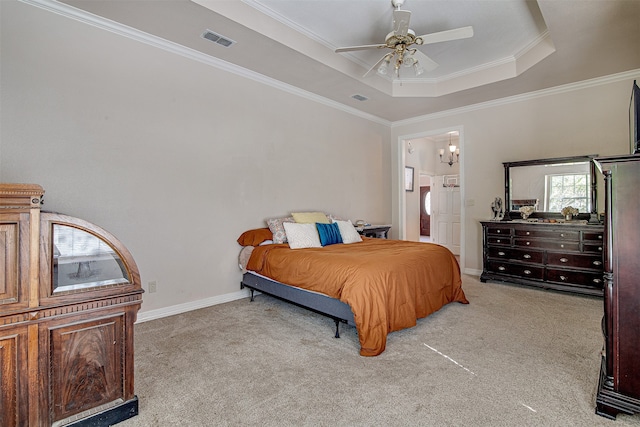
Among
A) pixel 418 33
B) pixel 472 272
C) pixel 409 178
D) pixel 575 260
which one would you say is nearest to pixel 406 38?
pixel 418 33

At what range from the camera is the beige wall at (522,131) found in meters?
4.16

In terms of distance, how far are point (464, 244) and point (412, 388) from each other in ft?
13.2

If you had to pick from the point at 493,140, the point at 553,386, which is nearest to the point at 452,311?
the point at 553,386

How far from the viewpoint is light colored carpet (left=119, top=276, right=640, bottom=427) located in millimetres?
1747

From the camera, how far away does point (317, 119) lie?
5.05 m

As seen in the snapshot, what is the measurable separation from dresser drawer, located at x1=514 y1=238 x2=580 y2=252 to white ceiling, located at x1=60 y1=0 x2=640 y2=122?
2197 mm

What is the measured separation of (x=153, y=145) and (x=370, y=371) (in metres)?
3.01

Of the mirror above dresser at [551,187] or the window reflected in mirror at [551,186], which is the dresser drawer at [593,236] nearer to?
the mirror above dresser at [551,187]

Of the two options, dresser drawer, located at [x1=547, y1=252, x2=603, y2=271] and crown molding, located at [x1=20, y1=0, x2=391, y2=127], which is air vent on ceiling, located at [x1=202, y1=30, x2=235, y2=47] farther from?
dresser drawer, located at [x1=547, y1=252, x2=603, y2=271]

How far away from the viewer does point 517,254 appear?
446 centimetres

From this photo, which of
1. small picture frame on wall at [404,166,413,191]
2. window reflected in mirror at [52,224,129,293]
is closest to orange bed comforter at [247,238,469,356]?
window reflected in mirror at [52,224,129,293]

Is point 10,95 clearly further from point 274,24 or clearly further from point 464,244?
point 464,244

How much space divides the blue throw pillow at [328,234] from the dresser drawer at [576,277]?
286 centimetres

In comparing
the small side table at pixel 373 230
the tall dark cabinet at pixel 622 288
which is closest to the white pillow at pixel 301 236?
the small side table at pixel 373 230
